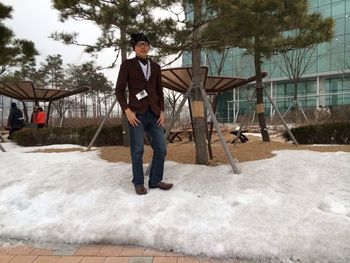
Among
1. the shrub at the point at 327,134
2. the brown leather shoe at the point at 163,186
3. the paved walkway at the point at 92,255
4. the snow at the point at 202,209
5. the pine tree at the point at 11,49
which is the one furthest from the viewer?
the shrub at the point at 327,134

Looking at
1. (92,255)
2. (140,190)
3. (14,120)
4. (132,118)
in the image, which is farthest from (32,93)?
(92,255)

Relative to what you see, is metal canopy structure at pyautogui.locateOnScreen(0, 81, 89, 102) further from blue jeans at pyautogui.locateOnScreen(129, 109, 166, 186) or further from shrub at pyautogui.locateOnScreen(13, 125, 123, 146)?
blue jeans at pyautogui.locateOnScreen(129, 109, 166, 186)

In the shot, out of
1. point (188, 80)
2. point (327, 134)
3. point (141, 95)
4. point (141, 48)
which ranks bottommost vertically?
point (327, 134)

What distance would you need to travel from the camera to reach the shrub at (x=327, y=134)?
968cm

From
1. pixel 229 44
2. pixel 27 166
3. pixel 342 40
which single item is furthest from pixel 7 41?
pixel 342 40

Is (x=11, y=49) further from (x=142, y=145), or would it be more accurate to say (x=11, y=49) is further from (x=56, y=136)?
(x=142, y=145)

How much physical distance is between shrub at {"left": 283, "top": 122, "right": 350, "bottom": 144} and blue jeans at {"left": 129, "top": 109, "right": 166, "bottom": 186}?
6.34 meters

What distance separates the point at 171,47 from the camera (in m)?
5.68

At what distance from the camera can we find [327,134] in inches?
389

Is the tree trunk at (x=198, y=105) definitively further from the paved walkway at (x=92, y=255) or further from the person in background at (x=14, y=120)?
the person in background at (x=14, y=120)

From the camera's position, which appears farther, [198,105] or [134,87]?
[198,105]

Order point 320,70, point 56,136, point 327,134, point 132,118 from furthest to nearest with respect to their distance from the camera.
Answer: point 320,70
point 56,136
point 327,134
point 132,118

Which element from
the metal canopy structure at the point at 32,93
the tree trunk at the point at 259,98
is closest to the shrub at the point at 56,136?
the metal canopy structure at the point at 32,93

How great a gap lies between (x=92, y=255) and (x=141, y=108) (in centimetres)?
177
